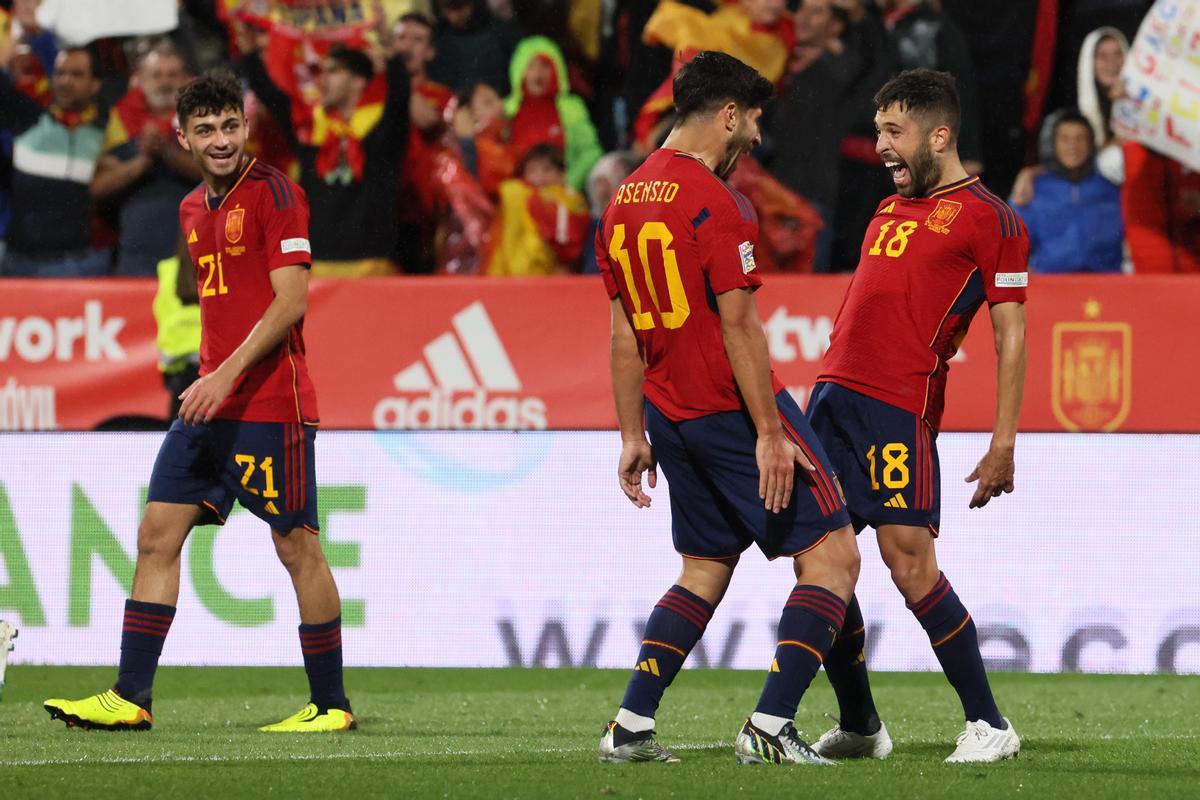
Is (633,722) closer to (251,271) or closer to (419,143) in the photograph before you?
(251,271)

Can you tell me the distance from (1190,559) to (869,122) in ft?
10.9

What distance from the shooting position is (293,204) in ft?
20.6

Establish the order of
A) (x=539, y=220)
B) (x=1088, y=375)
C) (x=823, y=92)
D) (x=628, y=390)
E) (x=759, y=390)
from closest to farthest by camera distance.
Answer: (x=759, y=390)
(x=628, y=390)
(x=1088, y=375)
(x=823, y=92)
(x=539, y=220)

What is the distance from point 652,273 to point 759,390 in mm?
441

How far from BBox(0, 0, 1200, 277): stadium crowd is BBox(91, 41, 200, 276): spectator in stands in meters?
0.01

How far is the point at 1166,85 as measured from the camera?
34.6ft

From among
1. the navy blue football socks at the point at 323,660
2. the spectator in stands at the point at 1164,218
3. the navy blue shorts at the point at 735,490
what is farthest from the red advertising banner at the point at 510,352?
the navy blue shorts at the point at 735,490

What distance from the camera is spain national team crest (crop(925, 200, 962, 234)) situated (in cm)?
553

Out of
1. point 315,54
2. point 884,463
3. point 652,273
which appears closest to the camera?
point 652,273

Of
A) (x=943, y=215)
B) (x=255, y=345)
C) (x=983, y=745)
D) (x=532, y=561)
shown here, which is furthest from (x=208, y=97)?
(x=532, y=561)

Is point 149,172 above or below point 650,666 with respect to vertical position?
above

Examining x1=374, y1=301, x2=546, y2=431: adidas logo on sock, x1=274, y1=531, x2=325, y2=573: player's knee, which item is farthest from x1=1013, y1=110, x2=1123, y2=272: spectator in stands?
x1=274, y1=531, x2=325, y2=573: player's knee

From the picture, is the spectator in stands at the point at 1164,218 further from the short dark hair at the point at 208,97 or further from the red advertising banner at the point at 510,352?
the short dark hair at the point at 208,97

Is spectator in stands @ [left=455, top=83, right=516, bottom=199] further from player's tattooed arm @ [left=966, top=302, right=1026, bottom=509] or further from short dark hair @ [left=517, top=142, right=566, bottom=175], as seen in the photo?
player's tattooed arm @ [left=966, top=302, right=1026, bottom=509]
